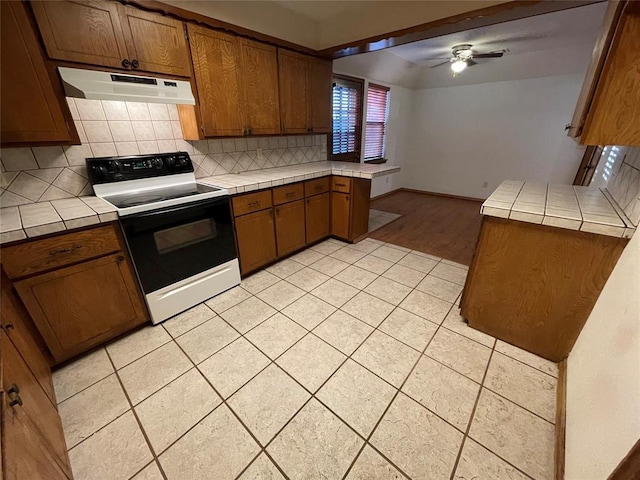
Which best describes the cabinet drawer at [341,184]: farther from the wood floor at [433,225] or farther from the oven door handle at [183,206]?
the oven door handle at [183,206]

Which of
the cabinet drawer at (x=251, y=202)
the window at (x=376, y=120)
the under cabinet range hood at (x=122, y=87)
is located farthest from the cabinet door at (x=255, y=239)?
the window at (x=376, y=120)

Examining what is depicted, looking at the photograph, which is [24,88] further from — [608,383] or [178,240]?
[608,383]

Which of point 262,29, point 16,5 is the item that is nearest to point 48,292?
point 16,5

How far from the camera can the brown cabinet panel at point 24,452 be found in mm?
630

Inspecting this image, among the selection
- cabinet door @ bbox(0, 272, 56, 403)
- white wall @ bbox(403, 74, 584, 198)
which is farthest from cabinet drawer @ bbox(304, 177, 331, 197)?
white wall @ bbox(403, 74, 584, 198)

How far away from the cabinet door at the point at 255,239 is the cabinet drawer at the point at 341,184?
36.8 inches

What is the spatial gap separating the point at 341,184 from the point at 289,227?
81cm

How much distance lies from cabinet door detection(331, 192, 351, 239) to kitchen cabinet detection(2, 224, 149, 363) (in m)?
2.14

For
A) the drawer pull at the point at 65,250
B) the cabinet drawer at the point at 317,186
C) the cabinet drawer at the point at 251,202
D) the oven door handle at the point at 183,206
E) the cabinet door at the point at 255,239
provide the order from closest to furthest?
the drawer pull at the point at 65,250 < the oven door handle at the point at 183,206 < the cabinet drawer at the point at 251,202 < the cabinet door at the point at 255,239 < the cabinet drawer at the point at 317,186

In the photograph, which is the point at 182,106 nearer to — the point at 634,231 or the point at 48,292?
the point at 48,292

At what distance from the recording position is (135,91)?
67.1 inches

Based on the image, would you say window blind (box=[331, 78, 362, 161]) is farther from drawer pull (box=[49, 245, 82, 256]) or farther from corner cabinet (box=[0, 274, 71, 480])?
corner cabinet (box=[0, 274, 71, 480])

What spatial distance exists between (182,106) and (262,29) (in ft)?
3.44

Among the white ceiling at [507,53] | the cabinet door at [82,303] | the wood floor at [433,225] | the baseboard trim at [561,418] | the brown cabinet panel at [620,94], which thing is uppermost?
the white ceiling at [507,53]
